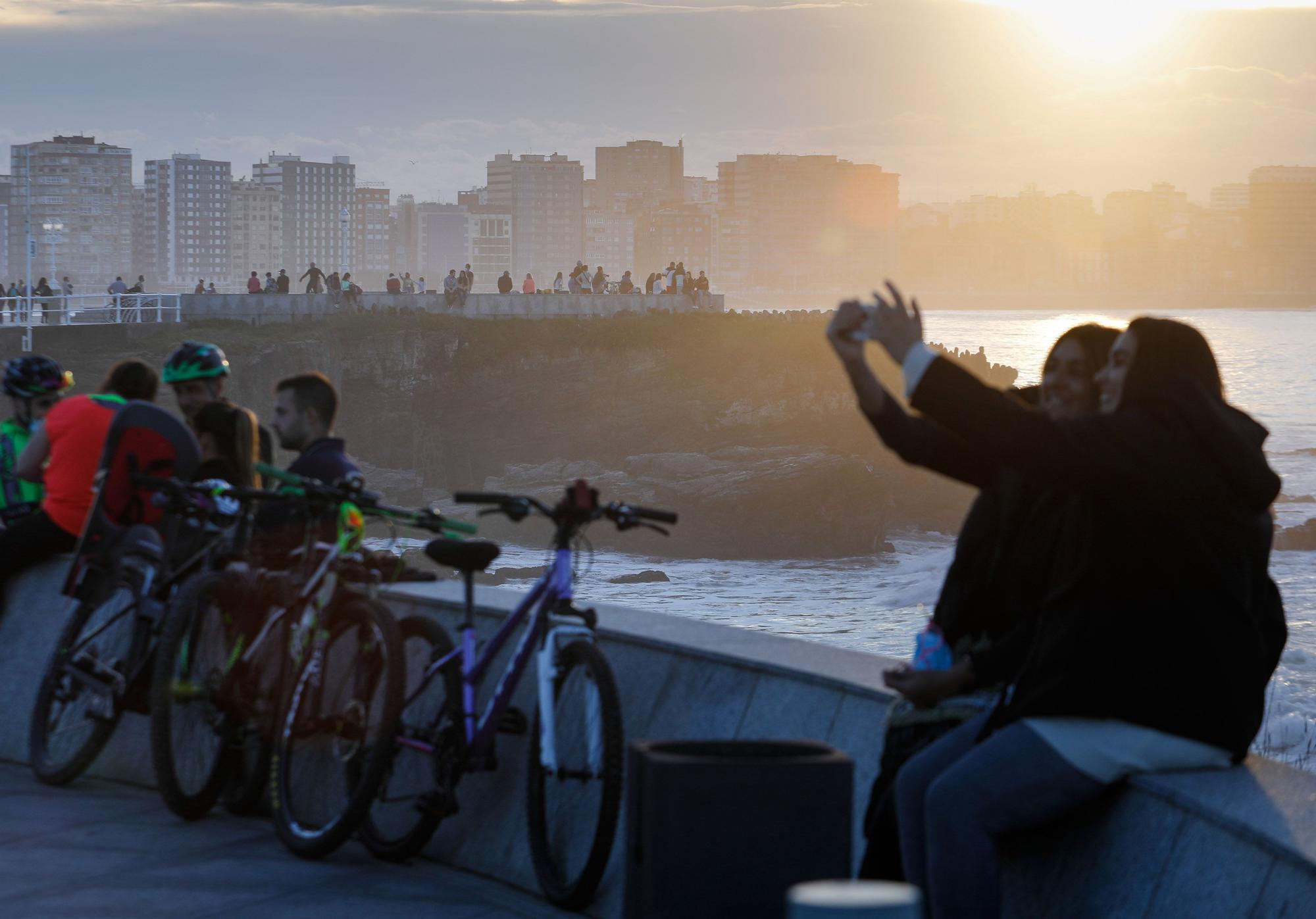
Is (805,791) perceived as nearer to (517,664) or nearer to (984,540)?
(984,540)

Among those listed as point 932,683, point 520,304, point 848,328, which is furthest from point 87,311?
point 848,328

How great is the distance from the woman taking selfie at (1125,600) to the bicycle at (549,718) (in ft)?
3.49

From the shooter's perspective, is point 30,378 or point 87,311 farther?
point 87,311

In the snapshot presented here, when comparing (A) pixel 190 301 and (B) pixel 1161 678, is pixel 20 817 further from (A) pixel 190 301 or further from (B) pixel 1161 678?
(A) pixel 190 301

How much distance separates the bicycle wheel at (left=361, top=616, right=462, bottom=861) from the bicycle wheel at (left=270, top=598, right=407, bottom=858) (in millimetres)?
100

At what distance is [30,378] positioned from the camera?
7.05 metres

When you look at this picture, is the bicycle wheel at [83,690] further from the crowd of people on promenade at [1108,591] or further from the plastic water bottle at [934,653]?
the crowd of people on promenade at [1108,591]

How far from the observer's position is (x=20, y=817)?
5293 mm

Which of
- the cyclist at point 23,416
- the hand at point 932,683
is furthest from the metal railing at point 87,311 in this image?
the hand at point 932,683

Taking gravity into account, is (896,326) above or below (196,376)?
above

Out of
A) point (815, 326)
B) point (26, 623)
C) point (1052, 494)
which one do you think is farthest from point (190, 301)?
point (1052, 494)

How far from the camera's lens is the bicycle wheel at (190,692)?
5.22 m

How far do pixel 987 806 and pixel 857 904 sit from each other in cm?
143

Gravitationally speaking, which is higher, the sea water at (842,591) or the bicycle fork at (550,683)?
the bicycle fork at (550,683)
